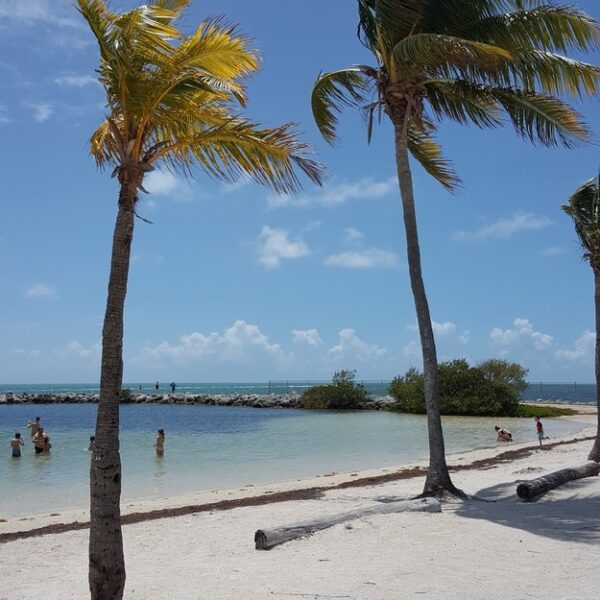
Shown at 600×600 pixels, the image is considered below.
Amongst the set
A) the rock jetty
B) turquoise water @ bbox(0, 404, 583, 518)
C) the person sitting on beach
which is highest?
the person sitting on beach

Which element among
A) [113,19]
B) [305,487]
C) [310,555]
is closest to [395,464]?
[305,487]

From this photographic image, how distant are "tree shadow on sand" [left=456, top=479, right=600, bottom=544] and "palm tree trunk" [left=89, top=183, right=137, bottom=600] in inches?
214

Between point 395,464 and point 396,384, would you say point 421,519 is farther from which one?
point 396,384

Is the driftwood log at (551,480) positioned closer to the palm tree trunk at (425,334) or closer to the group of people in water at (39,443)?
the palm tree trunk at (425,334)

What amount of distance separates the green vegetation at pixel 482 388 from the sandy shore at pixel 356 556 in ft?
119

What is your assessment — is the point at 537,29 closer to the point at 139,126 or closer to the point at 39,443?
the point at 139,126

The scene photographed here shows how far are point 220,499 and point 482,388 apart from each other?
36270 mm

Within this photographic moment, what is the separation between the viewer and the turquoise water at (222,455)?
17750 mm

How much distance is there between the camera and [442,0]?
11.3m

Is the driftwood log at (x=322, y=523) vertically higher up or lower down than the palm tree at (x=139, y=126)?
lower down

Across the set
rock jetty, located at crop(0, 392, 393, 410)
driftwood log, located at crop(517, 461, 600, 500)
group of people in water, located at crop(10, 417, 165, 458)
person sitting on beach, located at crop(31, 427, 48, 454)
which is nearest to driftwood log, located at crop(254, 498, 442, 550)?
driftwood log, located at crop(517, 461, 600, 500)

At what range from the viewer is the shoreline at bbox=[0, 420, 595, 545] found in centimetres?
1205

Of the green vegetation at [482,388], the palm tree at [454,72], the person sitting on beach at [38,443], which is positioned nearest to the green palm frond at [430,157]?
the palm tree at [454,72]

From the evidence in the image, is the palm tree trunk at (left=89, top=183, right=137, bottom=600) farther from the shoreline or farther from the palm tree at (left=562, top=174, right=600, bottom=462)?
the palm tree at (left=562, top=174, right=600, bottom=462)
